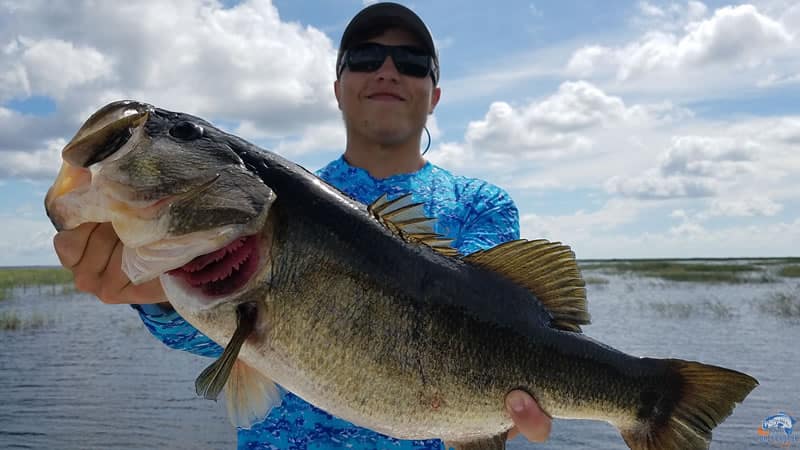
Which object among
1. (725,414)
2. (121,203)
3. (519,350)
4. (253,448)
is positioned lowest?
(253,448)

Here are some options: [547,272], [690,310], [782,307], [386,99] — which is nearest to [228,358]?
[547,272]

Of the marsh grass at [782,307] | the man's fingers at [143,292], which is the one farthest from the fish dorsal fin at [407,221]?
the marsh grass at [782,307]

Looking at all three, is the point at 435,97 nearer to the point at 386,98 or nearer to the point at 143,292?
the point at 386,98

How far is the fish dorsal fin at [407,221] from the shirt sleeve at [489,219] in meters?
0.79

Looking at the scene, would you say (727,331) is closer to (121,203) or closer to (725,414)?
(725,414)

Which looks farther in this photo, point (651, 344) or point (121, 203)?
point (651, 344)

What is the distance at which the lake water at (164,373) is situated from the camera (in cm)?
1341

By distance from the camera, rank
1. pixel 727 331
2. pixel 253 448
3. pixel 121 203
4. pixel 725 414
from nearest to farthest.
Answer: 1. pixel 121 203
2. pixel 725 414
3. pixel 253 448
4. pixel 727 331

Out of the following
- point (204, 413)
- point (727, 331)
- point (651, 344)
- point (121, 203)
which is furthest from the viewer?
point (727, 331)

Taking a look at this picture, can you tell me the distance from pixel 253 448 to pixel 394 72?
245 centimetres

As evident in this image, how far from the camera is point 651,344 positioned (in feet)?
71.4

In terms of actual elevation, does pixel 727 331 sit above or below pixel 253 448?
above

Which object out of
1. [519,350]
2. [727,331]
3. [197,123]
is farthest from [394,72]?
[727,331]

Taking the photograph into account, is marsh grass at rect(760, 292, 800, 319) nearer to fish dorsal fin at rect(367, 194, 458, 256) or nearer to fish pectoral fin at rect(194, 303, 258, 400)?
fish dorsal fin at rect(367, 194, 458, 256)
